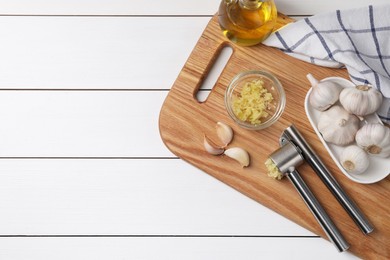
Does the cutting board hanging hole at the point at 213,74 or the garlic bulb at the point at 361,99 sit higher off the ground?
the garlic bulb at the point at 361,99

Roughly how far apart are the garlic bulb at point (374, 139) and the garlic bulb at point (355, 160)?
1 cm

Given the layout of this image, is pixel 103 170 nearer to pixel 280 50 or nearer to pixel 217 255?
pixel 217 255

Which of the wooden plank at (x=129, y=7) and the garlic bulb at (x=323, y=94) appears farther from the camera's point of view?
the wooden plank at (x=129, y=7)

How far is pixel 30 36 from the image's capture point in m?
1.14

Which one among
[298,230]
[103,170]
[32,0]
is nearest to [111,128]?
[103,170]

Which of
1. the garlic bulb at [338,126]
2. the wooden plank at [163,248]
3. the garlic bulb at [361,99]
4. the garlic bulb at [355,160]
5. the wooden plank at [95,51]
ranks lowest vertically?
the wooden plank at [163,248]

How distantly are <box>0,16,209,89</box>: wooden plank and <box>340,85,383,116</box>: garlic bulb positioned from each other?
0.33 meters

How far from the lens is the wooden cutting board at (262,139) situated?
1021 millimetres

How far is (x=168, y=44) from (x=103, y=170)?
30cm

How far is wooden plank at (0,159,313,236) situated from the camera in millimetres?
1083

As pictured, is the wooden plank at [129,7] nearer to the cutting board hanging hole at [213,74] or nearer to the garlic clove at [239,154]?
the cutting board hanging hole at [213,74]

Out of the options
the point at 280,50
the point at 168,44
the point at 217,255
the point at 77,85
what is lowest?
the point at 217,255

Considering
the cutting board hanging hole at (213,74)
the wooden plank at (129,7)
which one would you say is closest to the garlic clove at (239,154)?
the cutting board hanging hole at (213,74)

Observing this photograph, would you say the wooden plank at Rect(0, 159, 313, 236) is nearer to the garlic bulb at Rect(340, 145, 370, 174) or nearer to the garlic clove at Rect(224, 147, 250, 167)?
the garlic clove at Rect(224, 147, 250, 167)
